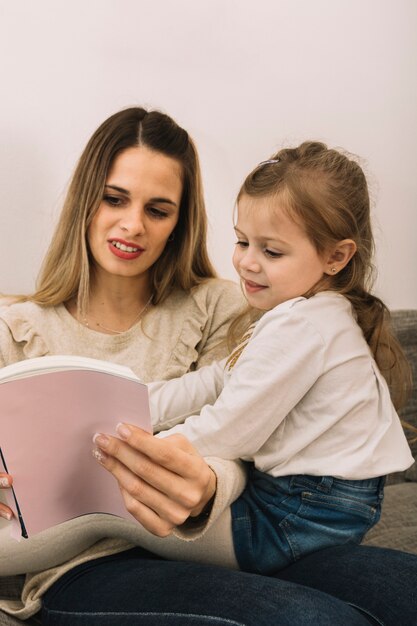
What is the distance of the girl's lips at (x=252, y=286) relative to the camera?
1363mm

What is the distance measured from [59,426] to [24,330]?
64 cm

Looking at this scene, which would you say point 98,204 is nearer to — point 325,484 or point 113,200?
point 113,200

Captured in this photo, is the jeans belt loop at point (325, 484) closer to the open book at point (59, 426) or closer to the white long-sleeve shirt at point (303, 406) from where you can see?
the white long-sleeve shirt at point (303, 406)

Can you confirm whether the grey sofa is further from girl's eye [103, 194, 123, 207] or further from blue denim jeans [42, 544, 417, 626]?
girl's eye [103, 194, 123, 207]

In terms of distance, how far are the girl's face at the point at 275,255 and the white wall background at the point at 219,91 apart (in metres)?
0.62

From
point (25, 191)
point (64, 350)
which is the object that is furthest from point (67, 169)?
point (64, 350)

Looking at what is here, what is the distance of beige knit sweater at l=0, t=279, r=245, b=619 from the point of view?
1227 millimetres

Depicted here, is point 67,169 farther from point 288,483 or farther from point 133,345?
point 288,483

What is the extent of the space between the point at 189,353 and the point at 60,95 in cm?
68

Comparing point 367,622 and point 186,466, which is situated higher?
point 186,466

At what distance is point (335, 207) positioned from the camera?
1327 mm

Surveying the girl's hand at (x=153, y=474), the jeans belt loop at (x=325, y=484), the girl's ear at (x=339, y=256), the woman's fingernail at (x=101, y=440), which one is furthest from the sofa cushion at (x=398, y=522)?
the woman's fingernail at (x=101, y=440)

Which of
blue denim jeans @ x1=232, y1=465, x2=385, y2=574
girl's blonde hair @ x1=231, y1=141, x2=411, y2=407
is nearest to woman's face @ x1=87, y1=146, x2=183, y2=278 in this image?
girl's blonde hair @ x1=231, y1=141, x2=411, y2=407

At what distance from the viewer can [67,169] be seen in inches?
69.2
